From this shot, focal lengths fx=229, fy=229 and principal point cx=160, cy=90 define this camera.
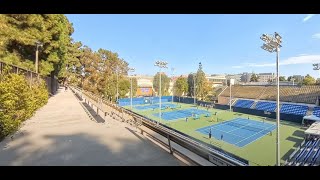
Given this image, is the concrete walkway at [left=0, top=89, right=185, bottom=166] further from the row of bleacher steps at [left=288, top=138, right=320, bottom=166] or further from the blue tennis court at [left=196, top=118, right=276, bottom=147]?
the blue tennis court at [left=196, top=118, right=276, bottom=147]

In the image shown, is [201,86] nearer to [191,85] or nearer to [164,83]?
[191,85]

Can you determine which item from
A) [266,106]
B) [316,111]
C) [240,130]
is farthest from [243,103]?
[240,130]

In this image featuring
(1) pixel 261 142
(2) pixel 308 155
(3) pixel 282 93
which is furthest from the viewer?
(3) pixel 282 93

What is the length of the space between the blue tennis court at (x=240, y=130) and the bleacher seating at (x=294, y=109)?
7.39 metres

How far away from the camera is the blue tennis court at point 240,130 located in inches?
1008

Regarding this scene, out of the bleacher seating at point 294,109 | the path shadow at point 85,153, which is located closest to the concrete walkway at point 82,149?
the path shadow at point 85,153

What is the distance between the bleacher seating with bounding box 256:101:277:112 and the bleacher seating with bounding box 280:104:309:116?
5.24 ft

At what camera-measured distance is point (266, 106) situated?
42875 mm

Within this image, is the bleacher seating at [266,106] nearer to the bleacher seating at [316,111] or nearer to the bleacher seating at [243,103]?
the bleacher seating at [243,103]

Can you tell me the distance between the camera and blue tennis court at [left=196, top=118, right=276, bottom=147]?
25606 mm

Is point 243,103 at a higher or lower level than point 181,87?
lower

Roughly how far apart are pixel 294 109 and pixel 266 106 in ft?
16.5
